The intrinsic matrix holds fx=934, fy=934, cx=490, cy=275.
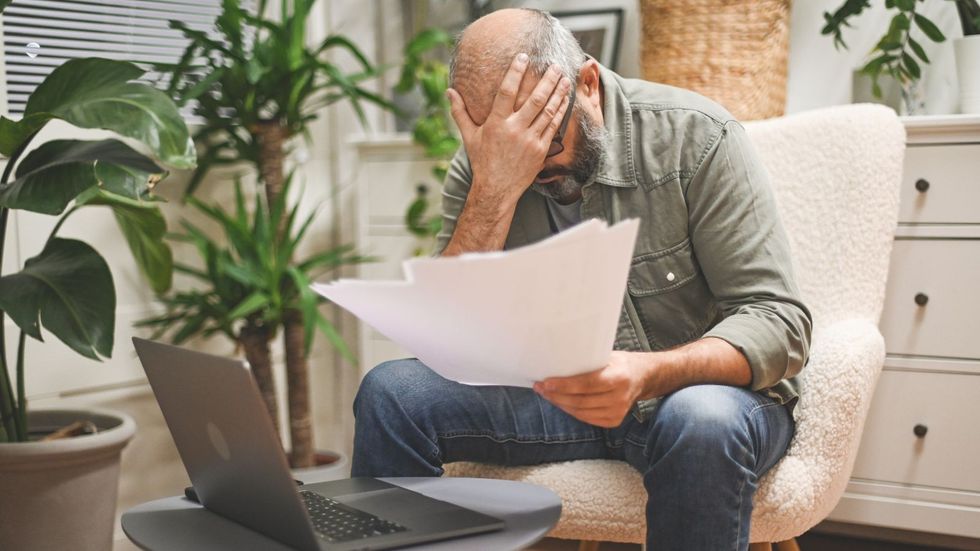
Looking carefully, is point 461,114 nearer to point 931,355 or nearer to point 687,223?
point 687,223

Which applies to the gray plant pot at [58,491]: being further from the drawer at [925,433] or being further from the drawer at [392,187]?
the drawer at [925,433]

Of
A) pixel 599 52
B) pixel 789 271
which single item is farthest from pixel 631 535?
pixel 599 52

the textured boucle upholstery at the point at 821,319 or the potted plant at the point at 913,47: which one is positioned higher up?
the potted plant at the point at 913,47

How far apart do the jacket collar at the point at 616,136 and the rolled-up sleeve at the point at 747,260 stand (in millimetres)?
95

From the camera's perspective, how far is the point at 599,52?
224cm

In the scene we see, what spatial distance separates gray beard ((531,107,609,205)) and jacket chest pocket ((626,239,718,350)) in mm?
137

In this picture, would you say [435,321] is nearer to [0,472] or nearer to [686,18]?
[0,472]

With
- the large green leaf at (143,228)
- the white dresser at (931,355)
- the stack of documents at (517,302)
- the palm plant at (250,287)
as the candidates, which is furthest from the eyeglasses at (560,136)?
the palm plant at (250,287)

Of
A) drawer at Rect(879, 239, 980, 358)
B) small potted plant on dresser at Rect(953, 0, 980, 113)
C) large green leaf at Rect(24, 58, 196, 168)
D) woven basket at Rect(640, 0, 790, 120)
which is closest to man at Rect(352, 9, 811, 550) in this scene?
large green leaf at Rect(24, 58, 196, 168)

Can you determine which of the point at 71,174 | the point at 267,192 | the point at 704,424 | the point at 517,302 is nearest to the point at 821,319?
the point at 704,424

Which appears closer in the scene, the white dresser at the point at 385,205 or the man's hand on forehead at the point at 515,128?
the man's hand on forehead at the point at 515,128

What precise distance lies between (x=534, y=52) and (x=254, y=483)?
2.11 feet

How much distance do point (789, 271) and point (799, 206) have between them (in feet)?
1.27

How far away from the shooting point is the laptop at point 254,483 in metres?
0.79
